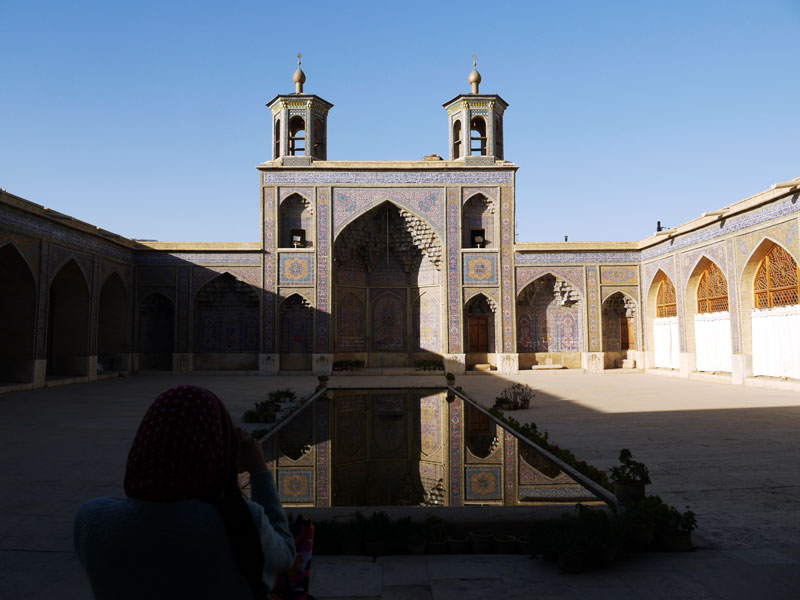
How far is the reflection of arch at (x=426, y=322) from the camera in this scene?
1855 cm

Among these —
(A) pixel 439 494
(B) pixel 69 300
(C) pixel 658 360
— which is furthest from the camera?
(C) pixel 658 360

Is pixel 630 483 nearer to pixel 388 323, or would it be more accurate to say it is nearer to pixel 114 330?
pixel 388 323

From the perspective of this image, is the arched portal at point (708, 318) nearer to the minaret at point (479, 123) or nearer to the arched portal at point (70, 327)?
the minaret at point (479, 123)

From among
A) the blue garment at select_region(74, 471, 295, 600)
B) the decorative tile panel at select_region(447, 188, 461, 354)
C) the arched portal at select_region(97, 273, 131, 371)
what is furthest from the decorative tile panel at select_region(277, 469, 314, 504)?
the arched portal at select_region(97, 273, 131, 371)

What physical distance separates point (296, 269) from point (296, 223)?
153 centimetres

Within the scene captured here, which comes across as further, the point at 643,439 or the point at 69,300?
the point at 69,300

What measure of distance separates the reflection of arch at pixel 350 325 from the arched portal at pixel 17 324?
8.07 m

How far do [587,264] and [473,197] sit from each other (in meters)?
3.92

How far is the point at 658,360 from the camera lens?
1738 cm

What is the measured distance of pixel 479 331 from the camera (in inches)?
720

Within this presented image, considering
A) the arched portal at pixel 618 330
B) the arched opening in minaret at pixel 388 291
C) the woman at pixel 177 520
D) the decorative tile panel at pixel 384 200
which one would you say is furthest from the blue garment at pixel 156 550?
the arched portal at pixel 618 330

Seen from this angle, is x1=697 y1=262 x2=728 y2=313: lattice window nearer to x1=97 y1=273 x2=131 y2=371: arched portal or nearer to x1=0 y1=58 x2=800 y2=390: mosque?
x1=0 y1=58 x2=800 y2=390: mosque

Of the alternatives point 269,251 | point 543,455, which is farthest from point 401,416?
point 269,251

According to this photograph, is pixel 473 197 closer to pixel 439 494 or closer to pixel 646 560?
pixel 439 494
